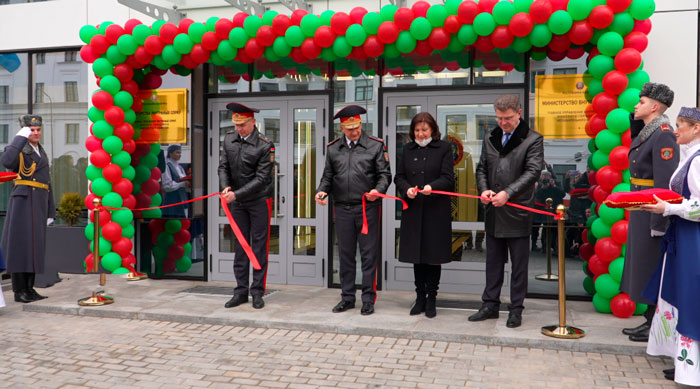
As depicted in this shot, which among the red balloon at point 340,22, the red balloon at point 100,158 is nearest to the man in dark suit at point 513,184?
the red balloon at point 340,22

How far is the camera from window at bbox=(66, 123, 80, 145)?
894cm

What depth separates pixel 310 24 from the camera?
21.1ft

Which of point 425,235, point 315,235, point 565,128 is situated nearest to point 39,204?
point 315,235

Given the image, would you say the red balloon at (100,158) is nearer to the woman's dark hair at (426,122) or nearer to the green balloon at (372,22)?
the green balloon at (372,22)

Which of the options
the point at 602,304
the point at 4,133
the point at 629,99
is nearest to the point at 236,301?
the point at 602,304

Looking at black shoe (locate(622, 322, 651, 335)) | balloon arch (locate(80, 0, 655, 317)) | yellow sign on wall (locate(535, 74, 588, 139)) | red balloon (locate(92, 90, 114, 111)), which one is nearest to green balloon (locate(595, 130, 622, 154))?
balloon arch (locate(80, 0, 655, 317))

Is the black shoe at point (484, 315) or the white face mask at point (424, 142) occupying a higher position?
the white face mask at point (424, 142)

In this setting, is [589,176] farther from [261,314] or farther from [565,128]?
[261,314]

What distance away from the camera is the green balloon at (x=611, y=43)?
563cm

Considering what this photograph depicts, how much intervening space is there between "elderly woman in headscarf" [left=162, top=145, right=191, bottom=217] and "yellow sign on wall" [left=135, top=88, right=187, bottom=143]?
152 millimetres

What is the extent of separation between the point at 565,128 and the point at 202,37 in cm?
400

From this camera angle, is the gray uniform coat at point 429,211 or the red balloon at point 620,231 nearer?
the red balloon at point 620,231

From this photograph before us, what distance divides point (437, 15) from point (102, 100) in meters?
3.97

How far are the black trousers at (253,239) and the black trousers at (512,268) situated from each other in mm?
2225
